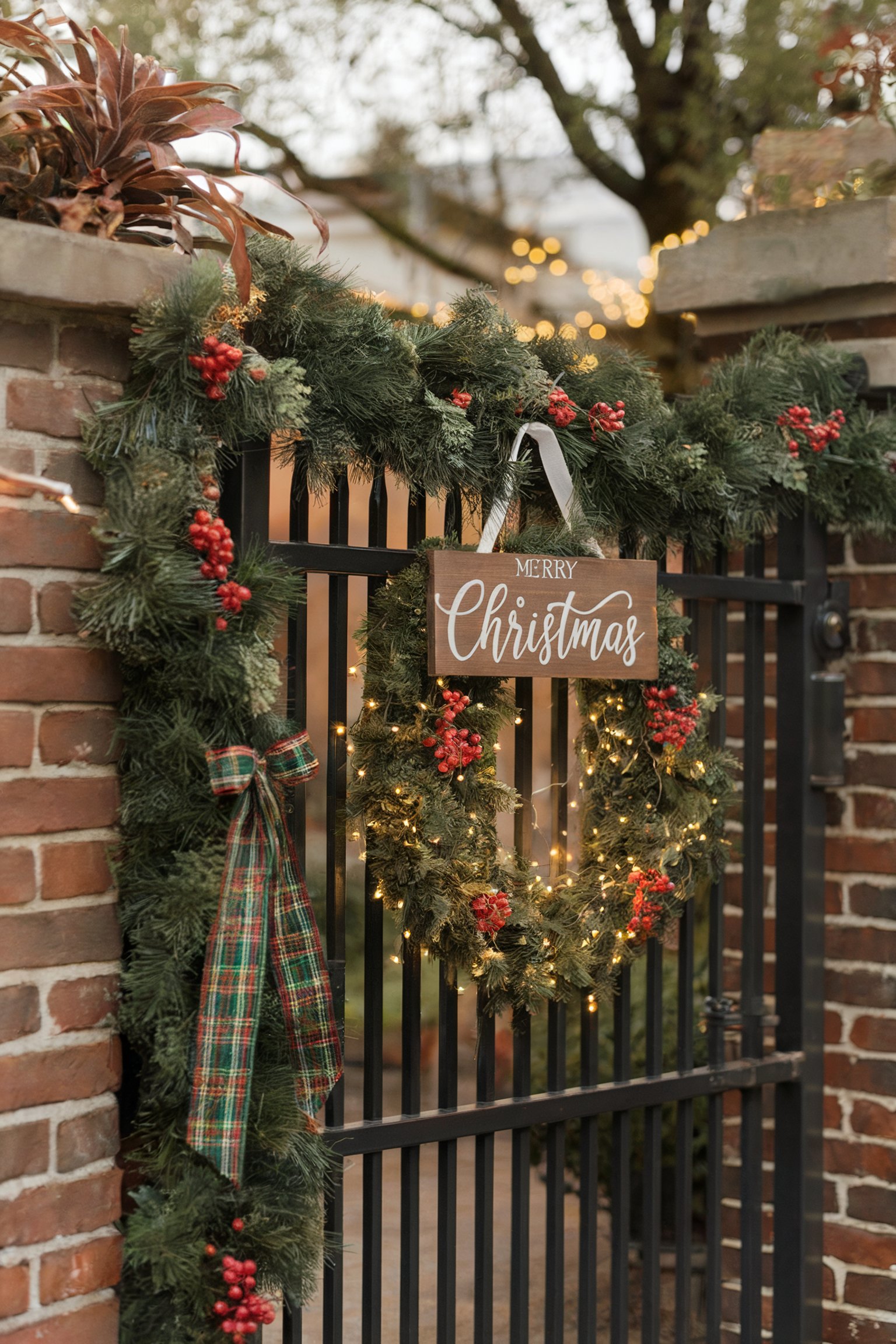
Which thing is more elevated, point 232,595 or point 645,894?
point 232,595

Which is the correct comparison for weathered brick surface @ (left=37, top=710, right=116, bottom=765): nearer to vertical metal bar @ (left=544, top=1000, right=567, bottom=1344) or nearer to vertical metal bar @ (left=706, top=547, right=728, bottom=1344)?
vertical metal bar @ (left=544, top=1000, right=567, bottom=1344)

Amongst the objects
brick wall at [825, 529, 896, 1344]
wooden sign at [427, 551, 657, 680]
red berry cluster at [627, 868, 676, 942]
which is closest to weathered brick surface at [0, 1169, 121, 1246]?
wooden sign at [427, 551, 657, 680]

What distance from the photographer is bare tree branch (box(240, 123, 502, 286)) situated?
470 cm

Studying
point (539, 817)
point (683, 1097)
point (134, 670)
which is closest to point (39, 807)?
point (134, 670)

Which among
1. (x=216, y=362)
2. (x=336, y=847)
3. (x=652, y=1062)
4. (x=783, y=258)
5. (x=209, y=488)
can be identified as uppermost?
(x=783, y=258)

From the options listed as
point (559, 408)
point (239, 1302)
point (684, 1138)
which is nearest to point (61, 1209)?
point (239, 1302)

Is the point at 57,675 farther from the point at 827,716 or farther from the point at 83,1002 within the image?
the point at 827,716

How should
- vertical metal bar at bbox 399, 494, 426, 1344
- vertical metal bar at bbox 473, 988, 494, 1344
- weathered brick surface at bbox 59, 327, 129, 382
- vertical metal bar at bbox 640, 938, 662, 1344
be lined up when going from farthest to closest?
vertical metal bar at bbox 640, 938, 662, 1344
vertical metal bar at bbox 473, 988, 494, 1344
vertical metal bar at bbox 399, 494, 426, 1344
weathered brick surface at bbox 59, 327, 129, 382

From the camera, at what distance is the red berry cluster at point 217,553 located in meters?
1.64

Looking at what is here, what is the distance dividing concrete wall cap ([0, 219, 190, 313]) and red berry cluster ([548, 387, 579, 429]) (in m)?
0.68

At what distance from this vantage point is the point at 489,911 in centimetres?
197

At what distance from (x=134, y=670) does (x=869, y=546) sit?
1684 millimetres

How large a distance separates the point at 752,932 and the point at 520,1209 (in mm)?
748

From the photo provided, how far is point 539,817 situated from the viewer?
2268mm
